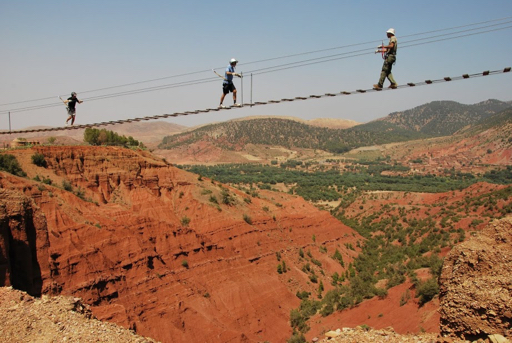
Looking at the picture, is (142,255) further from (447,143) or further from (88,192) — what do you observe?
(447,143)

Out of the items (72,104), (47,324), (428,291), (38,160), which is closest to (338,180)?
(38,160)

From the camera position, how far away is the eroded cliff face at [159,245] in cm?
2517

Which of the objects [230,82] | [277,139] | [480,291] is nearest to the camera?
[480,291]

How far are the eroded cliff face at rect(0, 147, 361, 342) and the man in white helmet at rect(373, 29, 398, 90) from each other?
681 inches

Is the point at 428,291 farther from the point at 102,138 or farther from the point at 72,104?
the point at 102,138

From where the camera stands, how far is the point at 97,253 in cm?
2678

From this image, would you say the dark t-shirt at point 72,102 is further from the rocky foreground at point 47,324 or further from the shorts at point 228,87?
the rocky foreground at point 47,324

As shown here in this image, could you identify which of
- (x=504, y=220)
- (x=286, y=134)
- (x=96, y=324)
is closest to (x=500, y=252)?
(x=504, y=220)

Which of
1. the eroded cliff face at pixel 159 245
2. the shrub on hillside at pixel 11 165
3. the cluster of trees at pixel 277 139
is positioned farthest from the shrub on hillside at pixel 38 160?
the cluster of trees at pixel 277 139

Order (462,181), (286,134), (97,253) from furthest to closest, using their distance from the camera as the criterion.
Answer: (286,134) < (462,181) < (97,253)

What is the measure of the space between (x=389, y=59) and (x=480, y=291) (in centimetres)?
743

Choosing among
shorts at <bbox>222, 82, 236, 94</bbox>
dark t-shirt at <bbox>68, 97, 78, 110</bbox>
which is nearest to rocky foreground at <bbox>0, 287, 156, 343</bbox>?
shorts at <bbox>222, 82, 236, 94</bbox>

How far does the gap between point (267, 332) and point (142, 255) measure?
10540 mm

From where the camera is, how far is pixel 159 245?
32.5m
